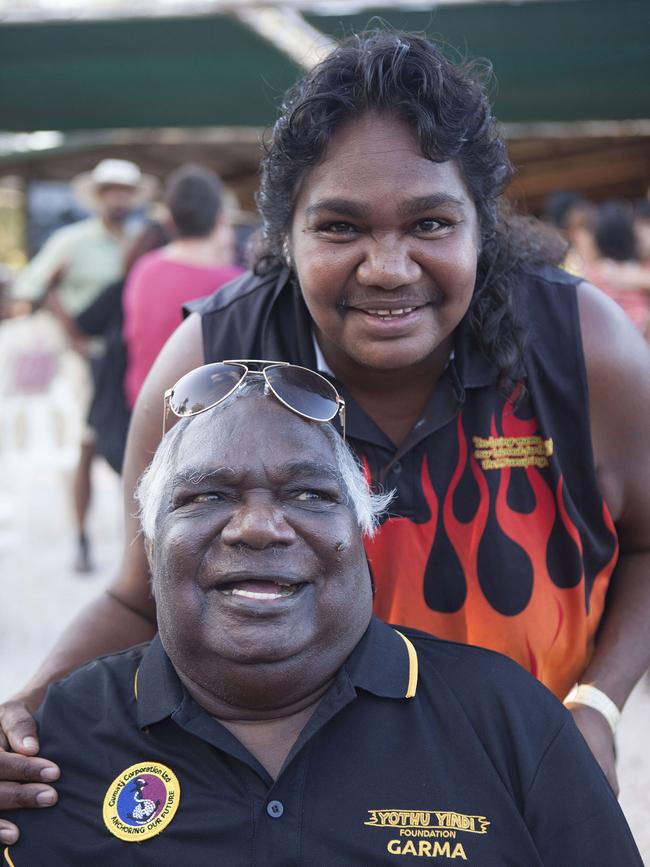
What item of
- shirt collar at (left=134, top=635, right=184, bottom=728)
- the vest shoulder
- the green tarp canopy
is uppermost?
the green tarp canopy

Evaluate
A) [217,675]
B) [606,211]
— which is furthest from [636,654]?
[606,211]

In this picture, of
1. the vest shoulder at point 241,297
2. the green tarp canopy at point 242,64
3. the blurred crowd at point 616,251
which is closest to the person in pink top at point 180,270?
the green tarp canopy at point 242,64

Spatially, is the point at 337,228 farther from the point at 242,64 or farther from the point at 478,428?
the point at 242,64

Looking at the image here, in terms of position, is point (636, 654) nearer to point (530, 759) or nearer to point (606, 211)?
point (530, 759)

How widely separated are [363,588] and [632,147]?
10141mm

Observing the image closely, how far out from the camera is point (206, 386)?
1.80 meters

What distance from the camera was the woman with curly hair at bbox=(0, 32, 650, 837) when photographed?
6.14ft

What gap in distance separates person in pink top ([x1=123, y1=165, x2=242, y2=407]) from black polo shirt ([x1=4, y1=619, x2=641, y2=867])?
2.67 metres

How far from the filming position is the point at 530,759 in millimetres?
1591

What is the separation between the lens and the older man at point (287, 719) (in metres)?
1.54

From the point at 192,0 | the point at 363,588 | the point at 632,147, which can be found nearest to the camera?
the point at 363,588

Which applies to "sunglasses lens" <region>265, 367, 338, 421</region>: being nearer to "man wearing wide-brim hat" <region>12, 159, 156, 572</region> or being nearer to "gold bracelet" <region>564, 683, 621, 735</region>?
"gold bracelet" <region>564, 683, 621, 735</region>

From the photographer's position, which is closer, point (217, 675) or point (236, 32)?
point (217, 675)

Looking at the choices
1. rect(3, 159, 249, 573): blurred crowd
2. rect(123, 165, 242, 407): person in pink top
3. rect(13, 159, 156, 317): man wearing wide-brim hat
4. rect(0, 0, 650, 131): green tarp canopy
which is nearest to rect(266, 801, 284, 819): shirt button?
rect(3, 159, 249, 573): blurred crowd
